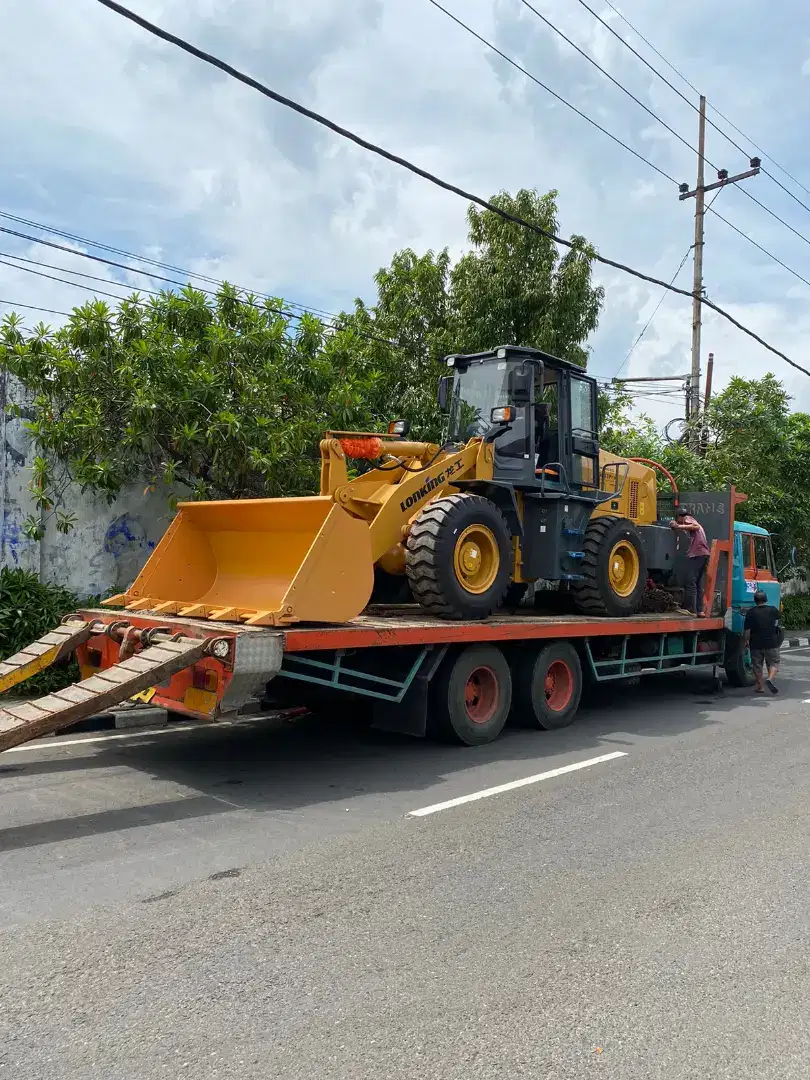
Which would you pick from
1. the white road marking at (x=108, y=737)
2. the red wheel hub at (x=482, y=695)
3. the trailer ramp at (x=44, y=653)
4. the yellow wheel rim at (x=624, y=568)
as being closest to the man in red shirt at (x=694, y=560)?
the yellow wheel rim at (x=624, y=568)

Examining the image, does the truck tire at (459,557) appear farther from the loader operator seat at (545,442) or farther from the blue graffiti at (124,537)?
the blue graffiti at (124,537)

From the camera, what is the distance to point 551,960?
12.9ft

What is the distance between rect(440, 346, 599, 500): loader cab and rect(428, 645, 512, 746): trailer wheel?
7.01 feet

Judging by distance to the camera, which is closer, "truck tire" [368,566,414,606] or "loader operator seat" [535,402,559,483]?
"truck tire" [368,566,414,606]

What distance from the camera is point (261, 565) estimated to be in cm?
841

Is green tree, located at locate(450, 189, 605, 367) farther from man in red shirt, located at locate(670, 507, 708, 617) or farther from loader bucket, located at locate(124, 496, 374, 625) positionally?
loader bucket, located at locate(124, 496, 374, 625)

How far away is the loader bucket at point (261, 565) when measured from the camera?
22.8 ft

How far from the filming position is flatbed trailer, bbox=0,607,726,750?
20.4 ft

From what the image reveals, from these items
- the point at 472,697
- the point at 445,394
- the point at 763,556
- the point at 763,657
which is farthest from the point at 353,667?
the point at 763,556

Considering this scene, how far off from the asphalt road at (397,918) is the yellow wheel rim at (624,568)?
3371 millimetres

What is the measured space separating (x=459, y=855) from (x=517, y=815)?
960 millimetres

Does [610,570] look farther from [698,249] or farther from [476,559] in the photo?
[698,249]

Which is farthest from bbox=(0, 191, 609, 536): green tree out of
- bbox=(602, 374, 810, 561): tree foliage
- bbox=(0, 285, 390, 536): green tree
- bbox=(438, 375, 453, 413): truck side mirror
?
bbox=(602, 374, 810, 561): tree foliage

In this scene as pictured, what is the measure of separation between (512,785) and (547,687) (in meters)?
2.52
